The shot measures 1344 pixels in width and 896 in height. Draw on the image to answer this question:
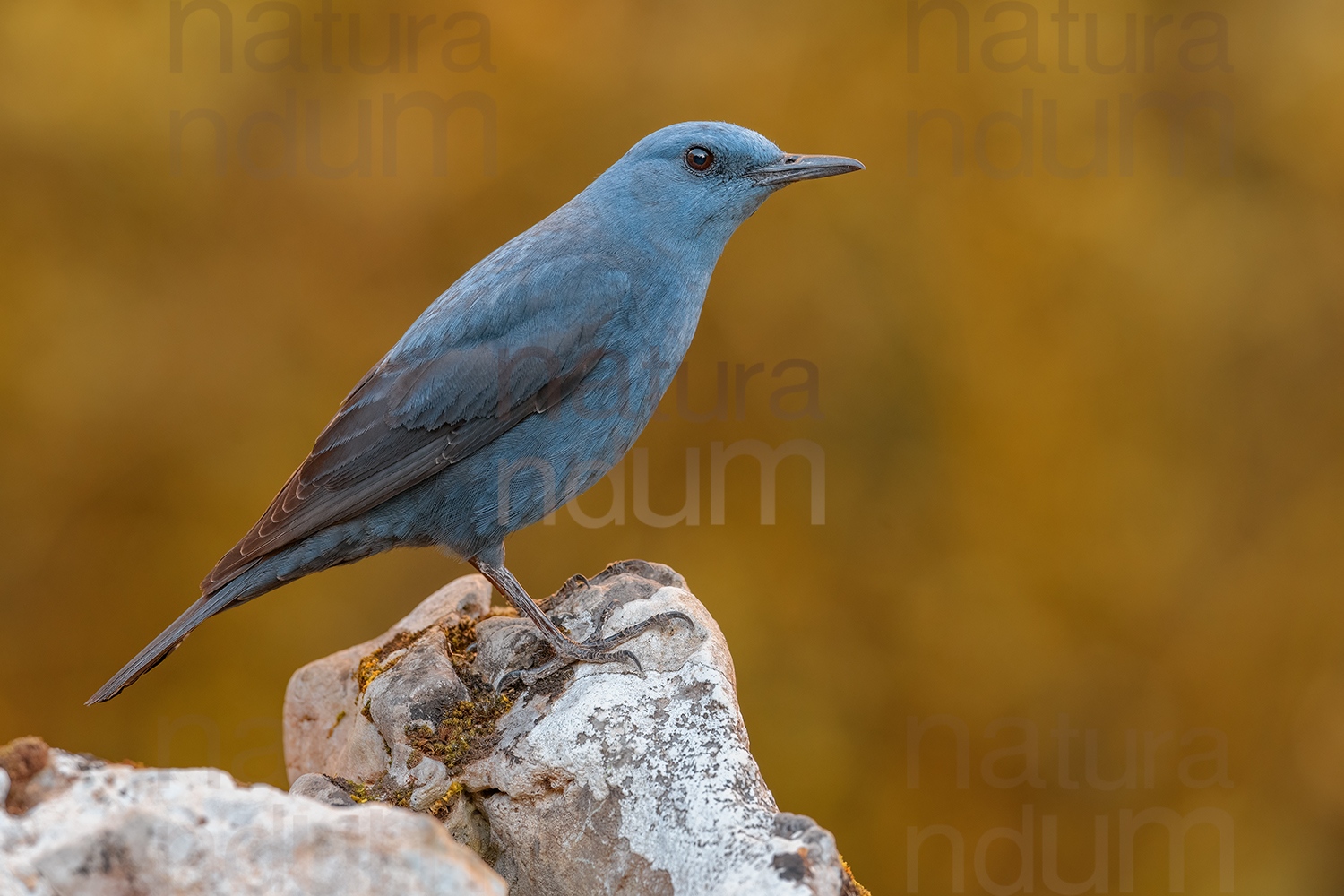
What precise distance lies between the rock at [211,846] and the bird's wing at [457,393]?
6.13 ft

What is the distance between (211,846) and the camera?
8.14 ft

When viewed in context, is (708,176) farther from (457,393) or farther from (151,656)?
(151,656)

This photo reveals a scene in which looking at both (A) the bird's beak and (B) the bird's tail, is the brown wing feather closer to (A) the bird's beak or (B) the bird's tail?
(B) the bird's tail

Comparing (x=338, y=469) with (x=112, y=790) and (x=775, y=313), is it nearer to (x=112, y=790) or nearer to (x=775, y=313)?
(x=112, y=790)

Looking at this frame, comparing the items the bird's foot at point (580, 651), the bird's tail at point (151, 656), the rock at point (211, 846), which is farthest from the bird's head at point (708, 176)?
the rock at point (211, 846)

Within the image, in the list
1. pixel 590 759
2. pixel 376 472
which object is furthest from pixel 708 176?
pixel 590 759

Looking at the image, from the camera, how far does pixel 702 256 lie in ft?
15.7

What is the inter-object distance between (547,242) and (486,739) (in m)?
1.92

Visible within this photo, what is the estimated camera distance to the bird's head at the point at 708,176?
472 cm

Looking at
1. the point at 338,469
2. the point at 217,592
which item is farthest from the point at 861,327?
the point at 217,592

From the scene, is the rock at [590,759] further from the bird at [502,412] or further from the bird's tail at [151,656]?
the bird's tail at [151,656]

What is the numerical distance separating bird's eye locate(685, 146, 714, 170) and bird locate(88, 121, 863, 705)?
2cm

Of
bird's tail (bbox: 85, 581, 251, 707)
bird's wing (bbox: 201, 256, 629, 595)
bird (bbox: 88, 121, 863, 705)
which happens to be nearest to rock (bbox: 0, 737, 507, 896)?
bird's tail (bbox: 85, 581, 251, 707)

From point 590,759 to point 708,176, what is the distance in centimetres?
233
